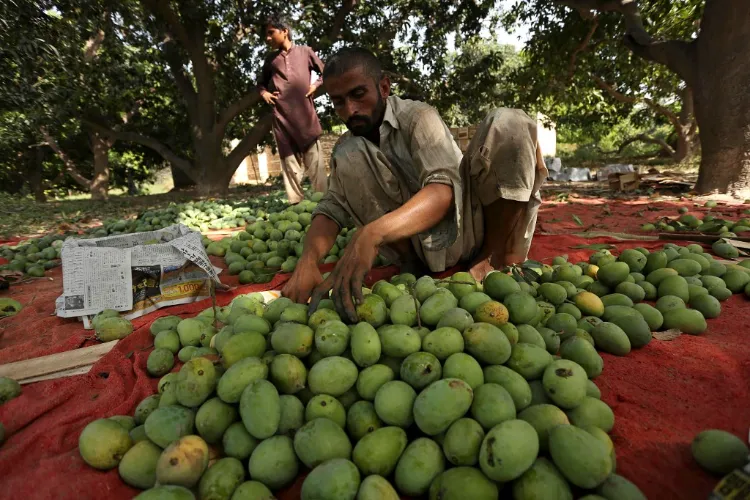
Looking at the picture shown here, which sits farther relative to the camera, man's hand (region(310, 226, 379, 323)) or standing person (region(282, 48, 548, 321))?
standing person (region(282, 48, 548, 321))

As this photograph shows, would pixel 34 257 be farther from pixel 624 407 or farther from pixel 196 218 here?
pixel 624 407

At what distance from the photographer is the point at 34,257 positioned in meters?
4.30

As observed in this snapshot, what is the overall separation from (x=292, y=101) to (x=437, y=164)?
455cm

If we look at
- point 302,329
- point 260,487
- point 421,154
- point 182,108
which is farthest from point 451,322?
point 182,108

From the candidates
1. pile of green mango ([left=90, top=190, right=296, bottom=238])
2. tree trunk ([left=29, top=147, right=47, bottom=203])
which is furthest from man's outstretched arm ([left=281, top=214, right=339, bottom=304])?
tree trunk ([left=29, top=147, right=47, bottom=203])

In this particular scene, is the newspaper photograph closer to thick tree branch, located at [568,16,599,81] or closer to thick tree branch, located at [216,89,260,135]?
thick tree branch, located at [216,89,260,135]

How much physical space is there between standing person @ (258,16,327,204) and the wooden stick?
14.0ft

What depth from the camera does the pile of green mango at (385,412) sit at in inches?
39.7

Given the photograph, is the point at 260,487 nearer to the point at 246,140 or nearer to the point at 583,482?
the point at 583,482

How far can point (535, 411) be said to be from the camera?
45.9 inches

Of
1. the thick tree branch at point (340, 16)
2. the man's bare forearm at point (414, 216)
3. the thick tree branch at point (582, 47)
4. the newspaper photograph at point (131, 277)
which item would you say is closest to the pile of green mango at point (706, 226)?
the man's bare forearm at point (414, 216)

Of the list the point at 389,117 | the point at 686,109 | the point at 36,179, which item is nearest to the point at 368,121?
the point at 389,117

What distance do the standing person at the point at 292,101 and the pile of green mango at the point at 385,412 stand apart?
4770mm

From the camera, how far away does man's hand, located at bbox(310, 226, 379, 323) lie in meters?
1.56
